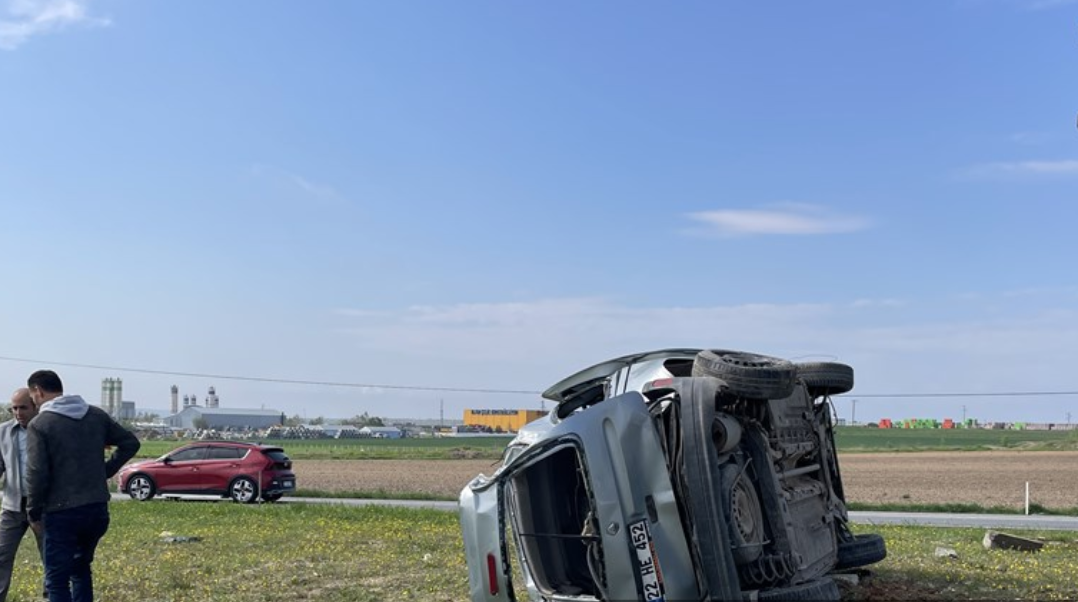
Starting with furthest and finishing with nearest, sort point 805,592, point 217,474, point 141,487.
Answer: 1. point 141,487
2. point 217,474
3. point 805,592

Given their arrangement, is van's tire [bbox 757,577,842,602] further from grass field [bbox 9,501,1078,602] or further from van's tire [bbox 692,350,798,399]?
grass field [bbox 9,501,1078,602]

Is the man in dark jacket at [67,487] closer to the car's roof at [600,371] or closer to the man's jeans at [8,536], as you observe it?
the man's jeans at [8,536]

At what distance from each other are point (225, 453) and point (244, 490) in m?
1.24

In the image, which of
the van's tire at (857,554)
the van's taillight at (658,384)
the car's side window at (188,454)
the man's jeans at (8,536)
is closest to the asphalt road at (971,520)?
the car's side window at (188,454)

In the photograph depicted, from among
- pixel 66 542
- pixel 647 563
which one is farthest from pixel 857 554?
pixel 66 542

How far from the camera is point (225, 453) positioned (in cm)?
2725

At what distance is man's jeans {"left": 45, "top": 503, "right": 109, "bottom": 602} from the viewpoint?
7.52m

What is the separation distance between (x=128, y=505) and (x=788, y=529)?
67.4ft

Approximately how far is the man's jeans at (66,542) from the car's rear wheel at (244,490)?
1926 cm

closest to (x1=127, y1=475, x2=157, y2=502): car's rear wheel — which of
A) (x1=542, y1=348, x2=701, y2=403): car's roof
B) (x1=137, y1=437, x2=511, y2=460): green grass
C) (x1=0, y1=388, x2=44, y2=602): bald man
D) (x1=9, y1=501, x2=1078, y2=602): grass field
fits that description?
(x1=9, y1=501, x2=1078, y2=602): grass field

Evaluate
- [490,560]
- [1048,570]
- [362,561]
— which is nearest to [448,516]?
[362,561]

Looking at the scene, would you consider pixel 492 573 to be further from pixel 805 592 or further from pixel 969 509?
pixel 969 509

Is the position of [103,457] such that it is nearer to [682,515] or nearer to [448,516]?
[682,515]

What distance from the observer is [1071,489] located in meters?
33.8
